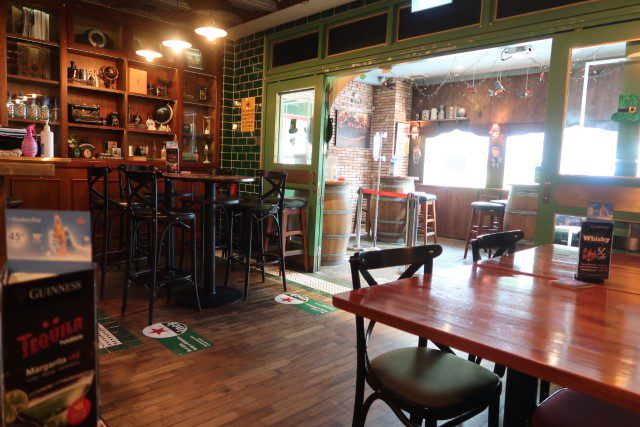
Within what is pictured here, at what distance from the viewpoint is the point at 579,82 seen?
3.07m

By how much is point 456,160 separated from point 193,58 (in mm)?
5259

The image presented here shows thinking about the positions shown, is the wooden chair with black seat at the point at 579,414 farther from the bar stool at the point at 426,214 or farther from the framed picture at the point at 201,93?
the framed picture at the point at 201,93

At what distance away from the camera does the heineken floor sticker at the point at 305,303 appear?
12.0ft

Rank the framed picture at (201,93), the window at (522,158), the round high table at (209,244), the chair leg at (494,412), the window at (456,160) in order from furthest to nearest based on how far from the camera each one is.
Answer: the window at (456,160) < the window at (522,158) < the framed picture at (201,93) < the round high table at (209,244) < the chair leg at (494,412)

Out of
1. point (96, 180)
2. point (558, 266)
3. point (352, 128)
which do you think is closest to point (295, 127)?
point (96, 180)

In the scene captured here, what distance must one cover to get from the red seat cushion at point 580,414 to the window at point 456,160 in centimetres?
715

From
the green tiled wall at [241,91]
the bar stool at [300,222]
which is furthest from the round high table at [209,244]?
the green tiled wall at [241,91]

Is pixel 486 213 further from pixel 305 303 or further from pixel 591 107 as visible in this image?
pixel 305 303

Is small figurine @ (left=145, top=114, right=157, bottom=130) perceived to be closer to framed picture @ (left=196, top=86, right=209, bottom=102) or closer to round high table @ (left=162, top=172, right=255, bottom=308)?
framed picture @ (left=196, top=86, right=209, bottom=102)

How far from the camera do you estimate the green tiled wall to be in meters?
5.75

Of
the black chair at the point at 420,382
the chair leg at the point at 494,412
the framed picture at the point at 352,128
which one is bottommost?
the chair leg at the point at 494,412

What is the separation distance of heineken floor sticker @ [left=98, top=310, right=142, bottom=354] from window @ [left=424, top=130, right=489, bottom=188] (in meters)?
6.76

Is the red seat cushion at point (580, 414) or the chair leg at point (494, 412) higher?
the red seat cushion at point (580, 414)

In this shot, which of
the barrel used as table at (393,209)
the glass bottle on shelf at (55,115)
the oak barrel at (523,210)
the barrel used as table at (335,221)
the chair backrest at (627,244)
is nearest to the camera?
the chair backrest at (627,244)
